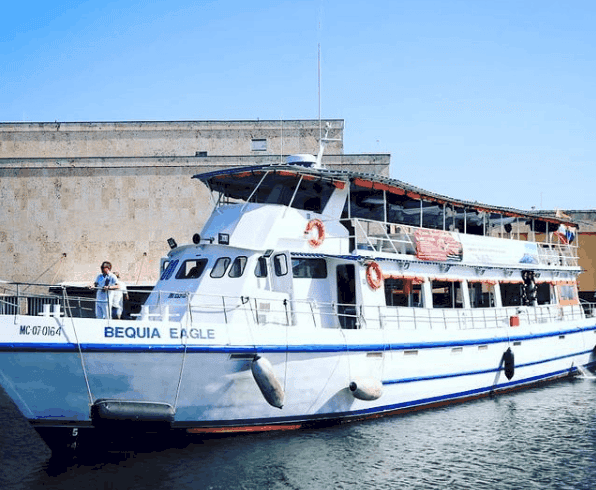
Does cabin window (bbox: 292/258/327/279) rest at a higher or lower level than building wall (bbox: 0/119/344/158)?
lower

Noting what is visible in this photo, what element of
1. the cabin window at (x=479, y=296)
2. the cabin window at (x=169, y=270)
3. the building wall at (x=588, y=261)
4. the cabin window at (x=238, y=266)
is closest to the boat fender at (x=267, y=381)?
the cabin window at (x=238, y=266)

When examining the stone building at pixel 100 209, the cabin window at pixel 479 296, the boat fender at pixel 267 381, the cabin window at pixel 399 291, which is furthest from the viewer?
the stone building at pixel 100 209

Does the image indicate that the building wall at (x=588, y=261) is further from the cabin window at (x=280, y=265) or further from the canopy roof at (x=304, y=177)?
the cabin window at (x=280, y=265)

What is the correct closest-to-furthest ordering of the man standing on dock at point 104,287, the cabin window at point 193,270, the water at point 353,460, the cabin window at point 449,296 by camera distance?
the water at point 353,460 → the man standing on dock at point 104,287 → the cabin window at point 193,270 → the cabin window at point 449,296

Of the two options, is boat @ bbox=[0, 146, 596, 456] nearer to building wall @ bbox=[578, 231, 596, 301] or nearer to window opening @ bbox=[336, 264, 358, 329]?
window opening @ bbox=[336, 264, 358, 329]

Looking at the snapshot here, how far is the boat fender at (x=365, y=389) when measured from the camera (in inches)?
609

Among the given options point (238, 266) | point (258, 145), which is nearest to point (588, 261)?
point (258, 145)

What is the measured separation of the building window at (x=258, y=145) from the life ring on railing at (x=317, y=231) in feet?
110

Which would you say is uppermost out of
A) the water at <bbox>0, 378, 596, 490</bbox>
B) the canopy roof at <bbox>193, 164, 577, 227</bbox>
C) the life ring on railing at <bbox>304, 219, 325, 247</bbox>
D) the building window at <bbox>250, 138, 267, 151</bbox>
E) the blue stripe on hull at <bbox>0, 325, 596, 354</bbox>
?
the building window at <bbox>250, 138, 267, 151</bbox>

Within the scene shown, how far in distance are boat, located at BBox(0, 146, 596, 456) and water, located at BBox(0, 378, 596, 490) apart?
66 centimetres

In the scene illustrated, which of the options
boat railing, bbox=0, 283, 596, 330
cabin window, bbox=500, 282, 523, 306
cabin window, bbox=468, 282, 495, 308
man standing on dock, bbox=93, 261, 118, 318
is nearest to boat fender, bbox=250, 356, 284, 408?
boat railing, bbox=0, 283, 596, 330

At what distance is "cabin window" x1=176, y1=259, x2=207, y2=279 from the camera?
54.0 ft

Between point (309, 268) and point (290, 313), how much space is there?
1.63 m

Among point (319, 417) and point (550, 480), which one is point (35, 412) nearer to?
point (319, 417)
